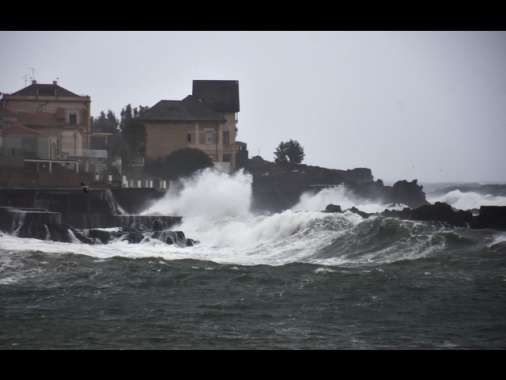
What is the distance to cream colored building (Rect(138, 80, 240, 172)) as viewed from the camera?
5097 cm

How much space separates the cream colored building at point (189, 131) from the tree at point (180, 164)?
3888 mm

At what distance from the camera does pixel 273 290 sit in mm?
14766

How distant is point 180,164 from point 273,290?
97.0ft

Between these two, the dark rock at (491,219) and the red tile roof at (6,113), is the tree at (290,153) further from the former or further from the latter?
the dark rock at (491,219)

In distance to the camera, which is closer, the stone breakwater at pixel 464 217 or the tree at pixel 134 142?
the stone breakwater at pixel 464 217

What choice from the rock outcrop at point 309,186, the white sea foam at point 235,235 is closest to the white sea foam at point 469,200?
the rock outcrop at point 309,186

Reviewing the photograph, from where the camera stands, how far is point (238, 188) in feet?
117

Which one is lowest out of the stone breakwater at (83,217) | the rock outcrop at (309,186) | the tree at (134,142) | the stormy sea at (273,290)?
the stormy sea at (273,290)

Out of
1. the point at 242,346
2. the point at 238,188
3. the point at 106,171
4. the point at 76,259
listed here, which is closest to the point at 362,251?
the point at 76,259

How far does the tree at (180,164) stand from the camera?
43188 mm

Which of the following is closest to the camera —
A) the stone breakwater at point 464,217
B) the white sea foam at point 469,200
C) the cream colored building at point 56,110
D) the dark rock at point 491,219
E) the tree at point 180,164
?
the dark rock at point 491,219

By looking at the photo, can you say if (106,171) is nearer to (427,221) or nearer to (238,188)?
(238,188)

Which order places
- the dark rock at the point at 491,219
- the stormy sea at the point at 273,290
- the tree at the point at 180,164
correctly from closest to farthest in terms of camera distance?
the stormy sea at the point at 273,290, the dark rock at the point at 491,219, the tree at the point at 180,164

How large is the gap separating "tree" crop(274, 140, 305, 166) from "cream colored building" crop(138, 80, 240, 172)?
4.74 metres
